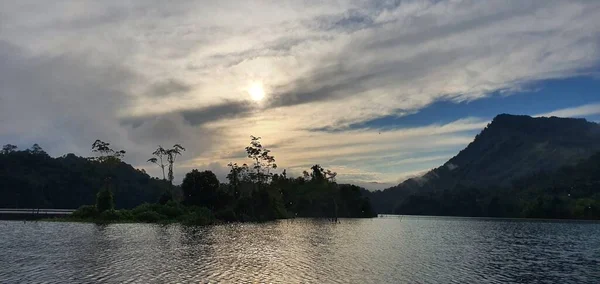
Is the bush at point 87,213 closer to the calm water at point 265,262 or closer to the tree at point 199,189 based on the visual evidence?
the tree at point 199,189

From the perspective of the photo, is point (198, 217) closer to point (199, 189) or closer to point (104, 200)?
point (199, 189)

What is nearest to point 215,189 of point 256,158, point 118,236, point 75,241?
point 256,158

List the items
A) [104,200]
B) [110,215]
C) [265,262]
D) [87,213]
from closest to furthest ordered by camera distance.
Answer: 1. [265,262]
2. [87,213]
3. [110,215]
4. [104,200]

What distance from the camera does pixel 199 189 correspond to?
6102 inches

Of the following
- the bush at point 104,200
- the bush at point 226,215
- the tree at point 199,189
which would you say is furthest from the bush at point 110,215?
the bush at point 226,215

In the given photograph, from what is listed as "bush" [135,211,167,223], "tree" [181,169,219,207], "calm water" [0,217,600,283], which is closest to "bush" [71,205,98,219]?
"bush" [135,211,167,223]

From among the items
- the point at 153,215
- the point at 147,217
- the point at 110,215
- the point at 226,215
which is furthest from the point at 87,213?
the point at 226,215

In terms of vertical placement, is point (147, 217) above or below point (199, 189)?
below

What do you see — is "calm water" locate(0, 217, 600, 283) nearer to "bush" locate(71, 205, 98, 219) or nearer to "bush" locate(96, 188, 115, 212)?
"bush" locate(71, 205, 98, 219)

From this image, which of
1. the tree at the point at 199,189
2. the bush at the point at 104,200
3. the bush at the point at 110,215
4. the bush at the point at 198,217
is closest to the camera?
the bush at the point at 110,215

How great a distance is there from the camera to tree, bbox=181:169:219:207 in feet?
510

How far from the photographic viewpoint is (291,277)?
46.4 meters

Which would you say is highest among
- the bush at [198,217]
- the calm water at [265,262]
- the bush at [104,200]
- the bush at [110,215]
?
the bush at [104,200]

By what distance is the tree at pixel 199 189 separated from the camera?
6117 inches
